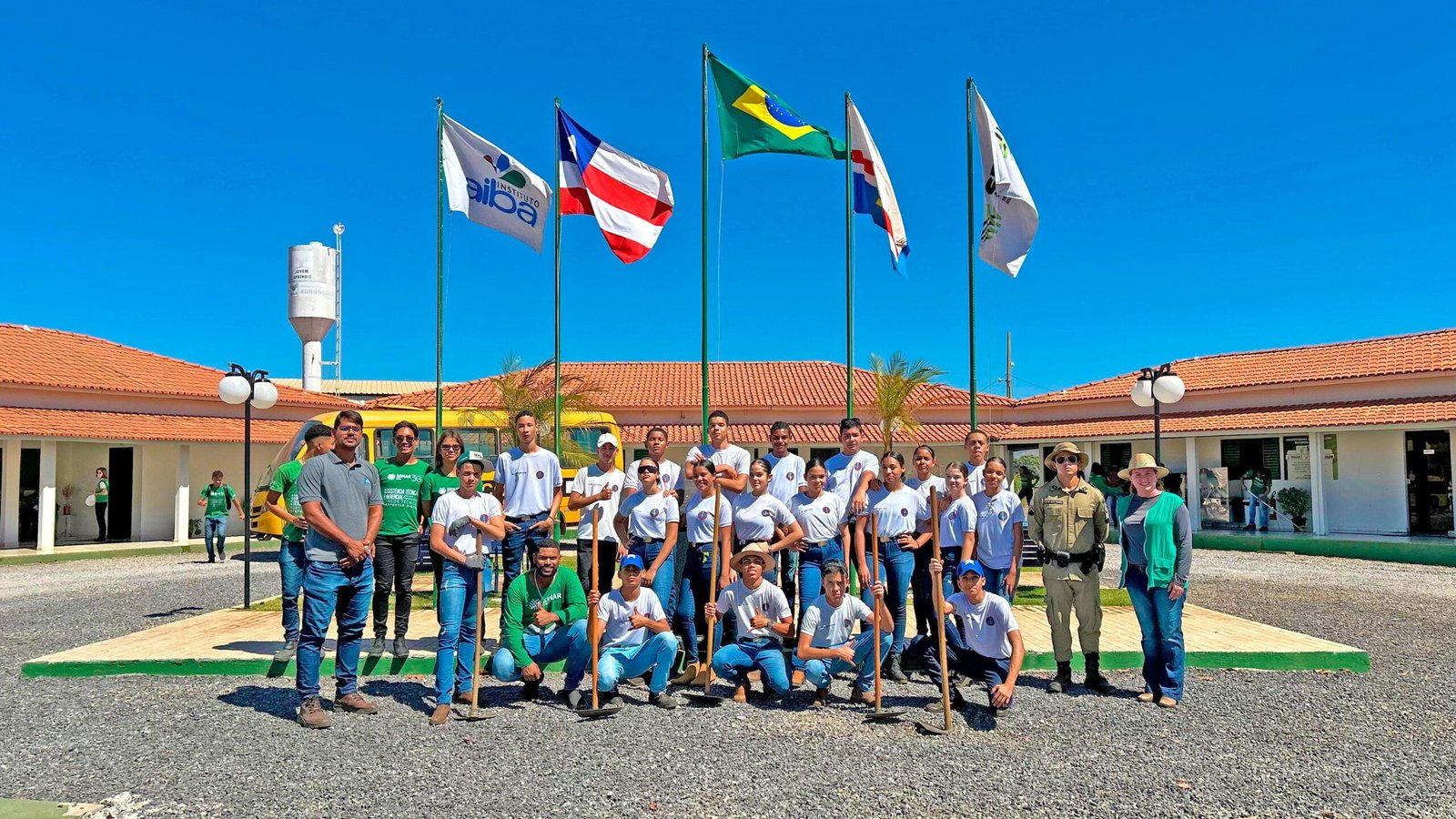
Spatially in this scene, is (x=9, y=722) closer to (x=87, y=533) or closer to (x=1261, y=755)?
(x=1261, y=755)

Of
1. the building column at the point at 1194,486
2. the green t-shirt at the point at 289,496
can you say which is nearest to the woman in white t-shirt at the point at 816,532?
the green t-shirt at the point at 289,496

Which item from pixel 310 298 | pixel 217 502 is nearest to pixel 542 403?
pixel 217 502

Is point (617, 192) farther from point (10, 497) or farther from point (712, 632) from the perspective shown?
point (10, 497)

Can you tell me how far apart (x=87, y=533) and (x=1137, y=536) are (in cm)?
2499

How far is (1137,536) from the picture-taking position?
6.64 metres

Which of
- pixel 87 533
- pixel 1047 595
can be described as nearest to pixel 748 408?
pixel 87 533

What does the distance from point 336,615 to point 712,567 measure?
255 cm

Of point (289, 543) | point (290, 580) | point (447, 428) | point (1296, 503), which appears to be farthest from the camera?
point (1296, 503)

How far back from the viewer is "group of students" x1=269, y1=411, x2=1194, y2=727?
643cm

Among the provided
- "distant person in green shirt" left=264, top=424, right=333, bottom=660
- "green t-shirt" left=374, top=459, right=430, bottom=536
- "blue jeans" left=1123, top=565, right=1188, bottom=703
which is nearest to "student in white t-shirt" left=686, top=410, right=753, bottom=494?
"green t-shirt" left=374, top=459, right=430, bottom=536

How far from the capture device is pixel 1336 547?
19281mm

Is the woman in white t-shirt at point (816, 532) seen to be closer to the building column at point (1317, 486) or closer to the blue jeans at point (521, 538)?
the blue jeans at point (521, 538)

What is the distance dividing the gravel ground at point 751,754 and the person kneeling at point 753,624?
336mm

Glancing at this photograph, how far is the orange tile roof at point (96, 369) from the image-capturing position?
73.2 ft
